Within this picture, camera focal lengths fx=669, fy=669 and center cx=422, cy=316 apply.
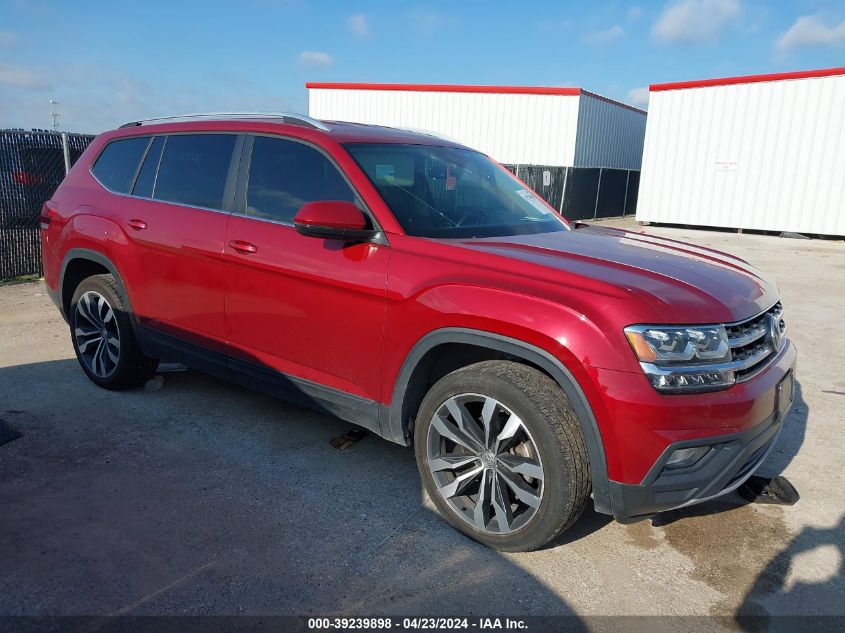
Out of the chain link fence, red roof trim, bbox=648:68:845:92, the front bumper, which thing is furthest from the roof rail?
red roof trim, bbox=648:68:845:92

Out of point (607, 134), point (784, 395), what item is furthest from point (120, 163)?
point (607, 134)

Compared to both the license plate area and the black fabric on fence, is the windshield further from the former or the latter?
the black fabric on fence

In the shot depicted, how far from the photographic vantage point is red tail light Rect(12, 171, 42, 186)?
9148 mm

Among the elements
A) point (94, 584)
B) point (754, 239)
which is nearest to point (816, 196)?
point (754, 239)

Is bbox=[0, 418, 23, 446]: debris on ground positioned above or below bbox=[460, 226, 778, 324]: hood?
below

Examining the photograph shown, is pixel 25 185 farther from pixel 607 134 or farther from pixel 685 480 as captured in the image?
pixel 607 134

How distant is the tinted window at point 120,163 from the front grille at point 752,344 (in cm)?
391

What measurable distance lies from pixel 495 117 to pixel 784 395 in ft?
71.9

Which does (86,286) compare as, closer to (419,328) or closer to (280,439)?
(280,439)

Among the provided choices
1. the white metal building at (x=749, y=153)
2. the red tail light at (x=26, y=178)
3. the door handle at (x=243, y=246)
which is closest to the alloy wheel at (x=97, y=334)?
the door handle at (x=243, y=246)

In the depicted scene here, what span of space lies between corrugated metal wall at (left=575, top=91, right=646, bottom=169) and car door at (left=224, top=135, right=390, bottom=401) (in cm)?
2067

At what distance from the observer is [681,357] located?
2.54 metres

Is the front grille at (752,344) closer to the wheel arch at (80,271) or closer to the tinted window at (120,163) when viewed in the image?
the wheel arch at (80,271)

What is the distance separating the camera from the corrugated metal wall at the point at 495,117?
2291 centimetres
